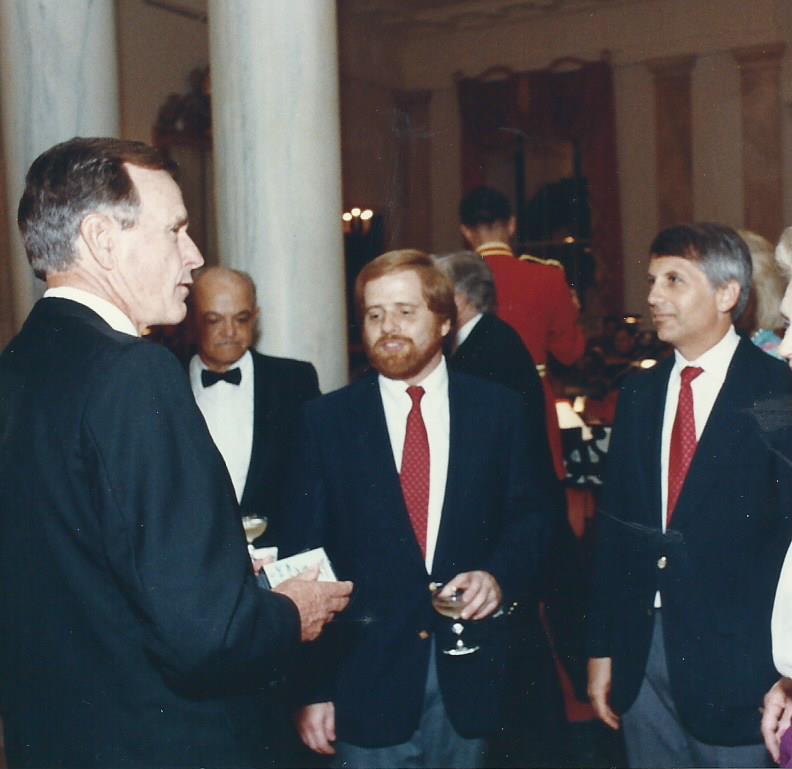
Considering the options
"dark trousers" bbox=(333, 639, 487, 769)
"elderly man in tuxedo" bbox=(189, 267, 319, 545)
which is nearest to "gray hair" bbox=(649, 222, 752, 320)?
"dark trousers" bbox=(333, 639, 487, 769)

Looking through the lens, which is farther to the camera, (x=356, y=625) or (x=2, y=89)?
(x=2, y=89)

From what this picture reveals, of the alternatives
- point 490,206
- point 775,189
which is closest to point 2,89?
point 490,206

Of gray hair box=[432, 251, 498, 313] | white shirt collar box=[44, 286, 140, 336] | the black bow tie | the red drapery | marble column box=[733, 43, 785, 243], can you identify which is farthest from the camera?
the red drapery

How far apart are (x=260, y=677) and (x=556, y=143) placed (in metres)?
12.6

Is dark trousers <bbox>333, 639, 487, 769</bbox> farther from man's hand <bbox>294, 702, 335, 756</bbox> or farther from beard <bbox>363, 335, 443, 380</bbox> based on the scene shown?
beard <bbox>363, 335, 443, 380</bbox>

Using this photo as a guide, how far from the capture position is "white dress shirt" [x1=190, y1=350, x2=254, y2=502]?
11.9ft

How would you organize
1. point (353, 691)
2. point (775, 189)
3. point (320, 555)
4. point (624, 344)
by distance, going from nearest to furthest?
point (320, 555) → point (353, 691) → point (624, 344) → point (775, 189)

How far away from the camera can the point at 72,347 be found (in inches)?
66.1

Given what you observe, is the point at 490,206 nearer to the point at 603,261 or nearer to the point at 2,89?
the point at 2,89

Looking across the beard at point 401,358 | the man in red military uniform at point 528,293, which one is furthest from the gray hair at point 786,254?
the man in red military uniform at point 528,293

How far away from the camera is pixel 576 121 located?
1327cm

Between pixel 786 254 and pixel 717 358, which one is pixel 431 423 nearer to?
pixel 717 358

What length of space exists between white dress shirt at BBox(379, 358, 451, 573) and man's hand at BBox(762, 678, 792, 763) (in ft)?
2.87

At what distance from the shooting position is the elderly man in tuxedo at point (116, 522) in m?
1.63
